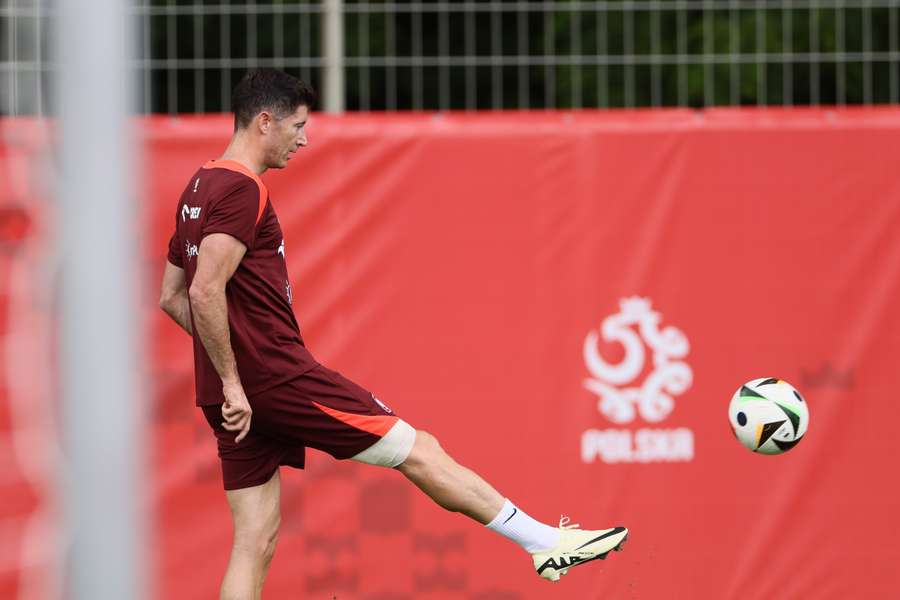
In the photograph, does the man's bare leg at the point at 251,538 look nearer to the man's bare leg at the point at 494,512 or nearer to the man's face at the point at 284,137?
the man's bare leg at the point at 494,512

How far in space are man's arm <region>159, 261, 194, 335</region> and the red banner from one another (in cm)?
82

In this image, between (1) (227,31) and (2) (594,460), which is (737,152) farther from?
(1) (227,31)

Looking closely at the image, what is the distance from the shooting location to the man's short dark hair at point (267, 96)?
14.6 feet

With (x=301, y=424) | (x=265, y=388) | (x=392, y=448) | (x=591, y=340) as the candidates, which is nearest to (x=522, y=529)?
(x=392, y=448)

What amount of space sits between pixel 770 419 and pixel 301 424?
1761 millimetres

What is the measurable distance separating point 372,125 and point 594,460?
1.66 metres

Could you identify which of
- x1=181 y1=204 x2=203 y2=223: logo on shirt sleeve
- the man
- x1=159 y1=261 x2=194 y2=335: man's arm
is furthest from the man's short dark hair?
x1=159 y1=261 x2=194 y2=335: man's arm

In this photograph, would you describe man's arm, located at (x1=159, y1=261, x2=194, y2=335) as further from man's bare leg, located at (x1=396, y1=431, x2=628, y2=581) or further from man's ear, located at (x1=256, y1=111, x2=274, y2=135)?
man's bare leg, located at (x1=396, y1=431, x2=628, y2=581)

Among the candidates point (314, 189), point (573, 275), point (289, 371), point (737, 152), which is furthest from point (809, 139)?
point (289, 371)

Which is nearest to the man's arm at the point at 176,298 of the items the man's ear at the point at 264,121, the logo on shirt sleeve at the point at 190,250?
the logo on shirt sleeve at the point at 190,250

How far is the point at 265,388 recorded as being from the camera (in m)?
4.42

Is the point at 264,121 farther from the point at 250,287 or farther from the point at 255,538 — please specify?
the point at 255,538

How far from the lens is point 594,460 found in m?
5.58

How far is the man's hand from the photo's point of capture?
430 cm
